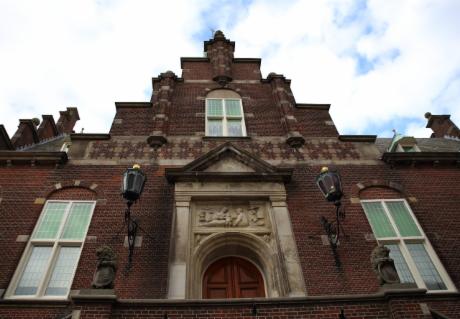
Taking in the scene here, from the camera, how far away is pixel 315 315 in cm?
670

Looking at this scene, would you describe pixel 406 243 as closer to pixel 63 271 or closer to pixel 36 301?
pixel 63 271

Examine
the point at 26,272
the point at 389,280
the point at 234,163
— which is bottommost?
the point at 389,280

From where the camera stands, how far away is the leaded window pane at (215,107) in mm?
14141

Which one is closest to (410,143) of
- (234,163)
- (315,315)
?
(234,163)

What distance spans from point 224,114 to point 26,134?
948cm

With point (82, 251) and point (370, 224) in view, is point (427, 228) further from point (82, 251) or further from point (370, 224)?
point (82, 251)

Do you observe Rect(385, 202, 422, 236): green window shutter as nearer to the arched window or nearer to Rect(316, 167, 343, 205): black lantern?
Rect(316, 167, 343, 205): black lantern

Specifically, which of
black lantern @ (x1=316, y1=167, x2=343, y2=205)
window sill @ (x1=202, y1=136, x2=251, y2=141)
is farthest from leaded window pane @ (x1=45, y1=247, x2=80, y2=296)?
black lantern @ (x1=316, y1=167, x2=343, y2=205)

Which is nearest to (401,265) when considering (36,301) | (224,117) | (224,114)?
(224,117)

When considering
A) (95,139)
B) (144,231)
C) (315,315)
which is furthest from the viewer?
(95,139)

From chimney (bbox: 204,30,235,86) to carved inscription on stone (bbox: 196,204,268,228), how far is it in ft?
22.5

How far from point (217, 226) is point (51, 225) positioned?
4.66 metres

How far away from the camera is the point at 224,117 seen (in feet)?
45.9

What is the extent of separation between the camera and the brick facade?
6.77 meters
